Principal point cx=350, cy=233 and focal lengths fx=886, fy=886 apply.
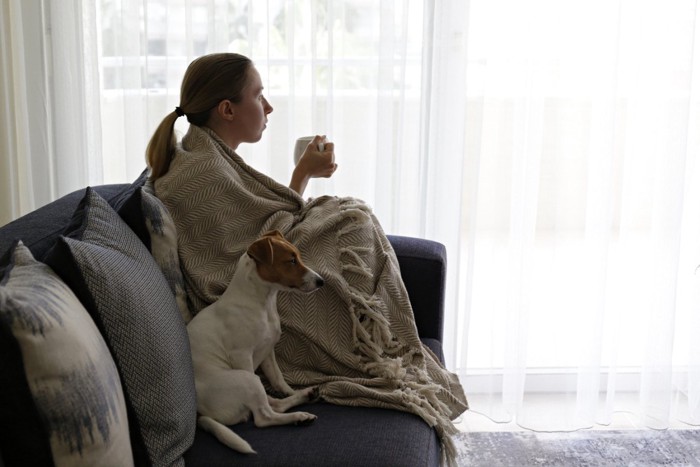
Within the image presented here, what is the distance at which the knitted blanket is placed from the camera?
6.23ft

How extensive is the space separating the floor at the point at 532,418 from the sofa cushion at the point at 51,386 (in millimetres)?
1736

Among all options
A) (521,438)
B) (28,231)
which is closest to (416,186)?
(521,438)

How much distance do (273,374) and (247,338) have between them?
138mm

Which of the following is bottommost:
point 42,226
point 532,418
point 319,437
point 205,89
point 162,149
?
point 532,418

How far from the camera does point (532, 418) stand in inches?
111

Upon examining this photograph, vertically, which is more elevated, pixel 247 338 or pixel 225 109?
pixel 225 109

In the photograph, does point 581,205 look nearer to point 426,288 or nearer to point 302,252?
point 426,288

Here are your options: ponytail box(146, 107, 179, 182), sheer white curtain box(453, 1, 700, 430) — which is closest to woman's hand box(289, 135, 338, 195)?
ponytail box(146, 107, 179, 182)

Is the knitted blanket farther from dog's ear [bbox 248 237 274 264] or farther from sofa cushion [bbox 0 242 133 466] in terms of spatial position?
sofa cushion [bbox 0 242 133 466]

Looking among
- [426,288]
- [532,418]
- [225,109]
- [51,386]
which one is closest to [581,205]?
[532,418]

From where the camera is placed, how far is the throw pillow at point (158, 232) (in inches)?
70.0

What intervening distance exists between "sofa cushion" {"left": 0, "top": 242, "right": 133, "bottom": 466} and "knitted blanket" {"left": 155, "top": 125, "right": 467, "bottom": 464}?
0.67 meters

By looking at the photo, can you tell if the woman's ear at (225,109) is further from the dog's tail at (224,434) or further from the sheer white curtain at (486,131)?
the dog's tail at (224,434)

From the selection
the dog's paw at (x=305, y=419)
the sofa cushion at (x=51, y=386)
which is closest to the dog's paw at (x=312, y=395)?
the dog's paw at (x=305, y=419)
